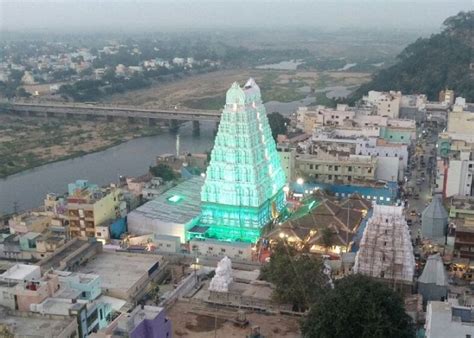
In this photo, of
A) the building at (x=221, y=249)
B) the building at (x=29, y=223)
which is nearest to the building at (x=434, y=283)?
the building at (x=221, y=249)

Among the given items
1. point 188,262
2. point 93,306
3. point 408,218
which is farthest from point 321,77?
point 93,306

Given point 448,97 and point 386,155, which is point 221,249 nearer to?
point 386,155

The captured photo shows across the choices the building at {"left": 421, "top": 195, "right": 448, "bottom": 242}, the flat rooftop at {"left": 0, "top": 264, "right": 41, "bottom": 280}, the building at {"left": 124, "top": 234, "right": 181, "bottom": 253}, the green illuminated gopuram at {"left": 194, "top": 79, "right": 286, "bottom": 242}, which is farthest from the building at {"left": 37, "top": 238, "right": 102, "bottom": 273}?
the building at {"left": 421, "top": 195, "right": 448, "bottom": 242}

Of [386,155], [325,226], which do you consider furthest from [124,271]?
[386,155]

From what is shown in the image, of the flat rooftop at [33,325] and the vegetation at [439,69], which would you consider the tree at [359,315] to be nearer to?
the flat rooftop at [33,325]

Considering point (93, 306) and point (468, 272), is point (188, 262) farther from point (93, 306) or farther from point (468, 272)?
point (468, 272)

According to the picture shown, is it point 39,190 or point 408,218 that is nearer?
point 408,218
